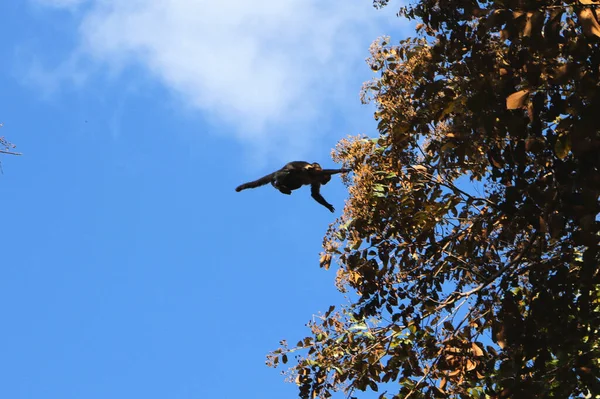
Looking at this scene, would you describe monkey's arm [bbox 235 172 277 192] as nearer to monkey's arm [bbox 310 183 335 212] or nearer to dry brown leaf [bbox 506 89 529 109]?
monkey's arm [bbox 310 183 335 212]

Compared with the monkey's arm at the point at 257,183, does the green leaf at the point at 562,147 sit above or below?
below

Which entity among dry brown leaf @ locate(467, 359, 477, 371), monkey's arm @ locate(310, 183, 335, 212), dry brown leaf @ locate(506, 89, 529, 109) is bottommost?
dry brown leaf @ locate(467, 359, 477, 371)

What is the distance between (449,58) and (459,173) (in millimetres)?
2327

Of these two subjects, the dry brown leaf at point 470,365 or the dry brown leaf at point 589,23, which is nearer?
the dry brown leaf at point 589,23

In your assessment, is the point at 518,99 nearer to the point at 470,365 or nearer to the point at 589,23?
the point at 589,23

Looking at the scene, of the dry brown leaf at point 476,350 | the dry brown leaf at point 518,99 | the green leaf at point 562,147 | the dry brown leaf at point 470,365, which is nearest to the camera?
the dry brown leaf at point 518,99

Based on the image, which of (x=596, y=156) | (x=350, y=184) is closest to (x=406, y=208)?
(x=350, y=184)

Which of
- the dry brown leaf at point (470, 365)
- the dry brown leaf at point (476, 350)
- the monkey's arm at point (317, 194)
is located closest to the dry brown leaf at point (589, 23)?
the dry brown leaf at point (476, 350)

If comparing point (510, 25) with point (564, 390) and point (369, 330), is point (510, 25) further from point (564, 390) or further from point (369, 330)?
point (369, 330)

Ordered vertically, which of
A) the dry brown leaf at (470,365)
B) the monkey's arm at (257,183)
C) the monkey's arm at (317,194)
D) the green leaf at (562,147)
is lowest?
the dry brown leaf at (470,365)

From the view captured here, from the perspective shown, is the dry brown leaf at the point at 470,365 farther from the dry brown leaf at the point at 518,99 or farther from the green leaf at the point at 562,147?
the dry brown leaf at the point at 518,99

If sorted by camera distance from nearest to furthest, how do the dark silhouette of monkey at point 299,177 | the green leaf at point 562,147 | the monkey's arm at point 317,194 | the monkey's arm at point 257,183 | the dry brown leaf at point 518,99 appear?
the dry brown leaf at point 518,99 → the green leaf at point 562,147 → the dark silhouette of monkey at point 299,177 → the monkey's arm at point 317,194 → the monkey's arm at point 257,183

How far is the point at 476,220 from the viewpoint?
27.3ft

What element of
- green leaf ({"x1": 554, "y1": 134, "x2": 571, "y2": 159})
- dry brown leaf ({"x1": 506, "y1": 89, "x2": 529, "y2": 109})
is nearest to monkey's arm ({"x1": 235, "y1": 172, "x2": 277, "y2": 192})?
green leaf ({"x1": 554, "y1": 134, "x2": 571, "y2": 159})
